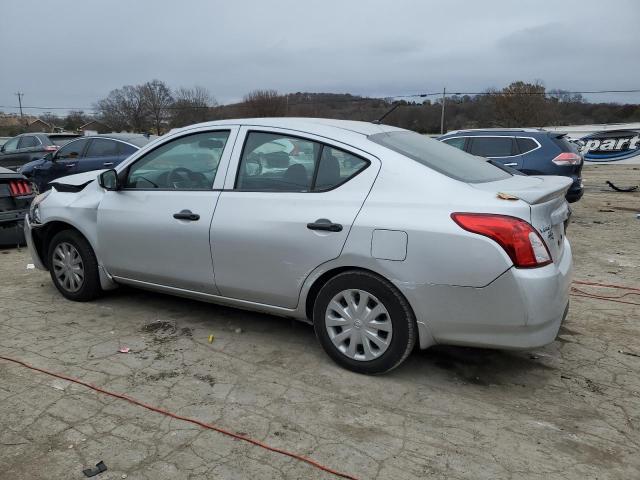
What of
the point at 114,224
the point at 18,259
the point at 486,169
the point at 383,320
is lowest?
the point at 18,259

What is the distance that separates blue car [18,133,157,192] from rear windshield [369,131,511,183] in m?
7.92

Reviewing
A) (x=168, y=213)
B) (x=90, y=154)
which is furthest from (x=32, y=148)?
(x=168, y=213)

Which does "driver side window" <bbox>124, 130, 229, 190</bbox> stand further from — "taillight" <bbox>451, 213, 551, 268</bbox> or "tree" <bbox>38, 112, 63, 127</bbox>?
"tree" <bbox>38, 112, 63, 127</bbox>

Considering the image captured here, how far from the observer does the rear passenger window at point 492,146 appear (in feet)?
31.9

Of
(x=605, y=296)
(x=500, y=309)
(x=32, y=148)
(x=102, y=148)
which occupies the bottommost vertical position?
(x=605, y=296)

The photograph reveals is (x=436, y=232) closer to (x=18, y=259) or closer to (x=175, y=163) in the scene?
(x=175, y=163)

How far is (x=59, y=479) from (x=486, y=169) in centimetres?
324

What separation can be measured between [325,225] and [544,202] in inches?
52.0

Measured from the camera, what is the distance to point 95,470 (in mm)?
2525

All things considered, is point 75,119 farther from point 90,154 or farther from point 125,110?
point 90,154

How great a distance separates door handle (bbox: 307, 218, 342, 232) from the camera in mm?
3309

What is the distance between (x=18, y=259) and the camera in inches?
269

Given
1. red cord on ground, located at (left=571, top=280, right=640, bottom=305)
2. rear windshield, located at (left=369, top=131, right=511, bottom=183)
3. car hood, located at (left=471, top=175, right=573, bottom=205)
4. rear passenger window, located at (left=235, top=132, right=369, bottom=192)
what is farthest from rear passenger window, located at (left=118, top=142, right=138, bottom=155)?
car hood, located at (left=471, top=175, right=573, bottom=205)

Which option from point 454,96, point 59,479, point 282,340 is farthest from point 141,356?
point 454,96
